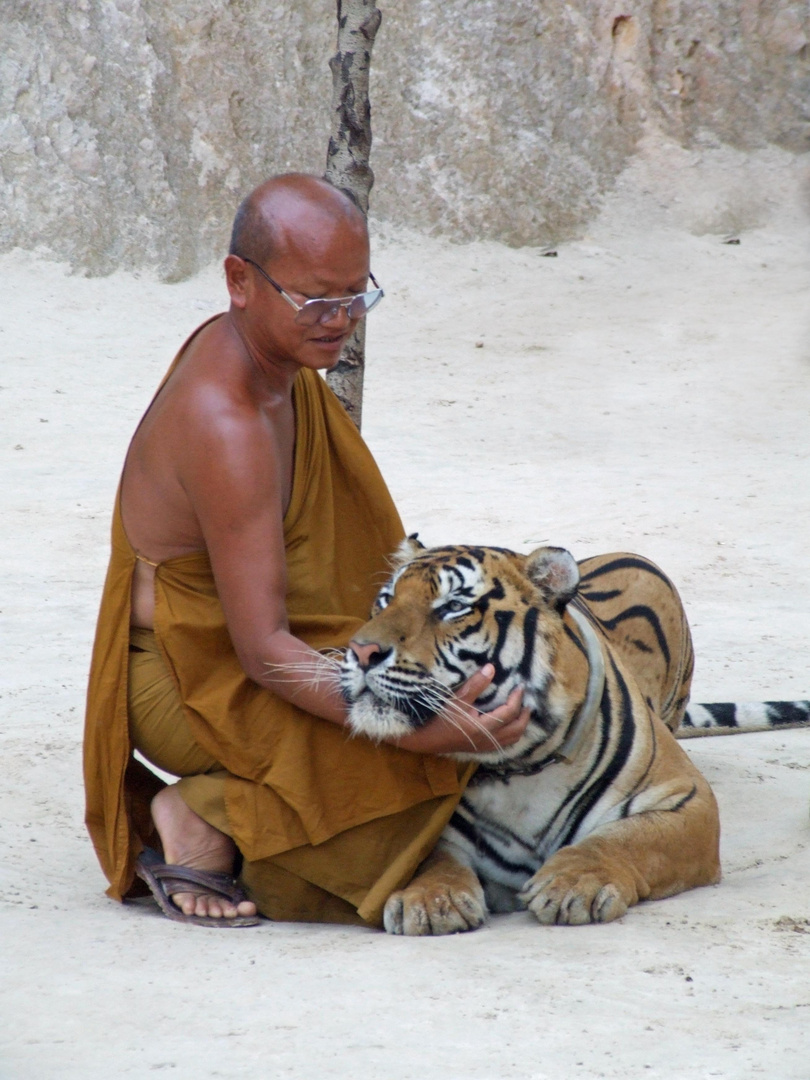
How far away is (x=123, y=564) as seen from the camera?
10.0 ft

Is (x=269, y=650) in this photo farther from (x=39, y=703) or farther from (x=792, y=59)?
(x=792, y=59)

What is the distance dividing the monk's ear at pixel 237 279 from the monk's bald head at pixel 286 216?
2 cm

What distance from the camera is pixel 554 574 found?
311 centimetres

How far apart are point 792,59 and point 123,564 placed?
14.1 metres

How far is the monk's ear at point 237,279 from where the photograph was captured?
291 cm

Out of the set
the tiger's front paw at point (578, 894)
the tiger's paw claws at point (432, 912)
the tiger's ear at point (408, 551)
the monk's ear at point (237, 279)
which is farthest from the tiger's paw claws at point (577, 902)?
the monk's ear at point (237, 279)

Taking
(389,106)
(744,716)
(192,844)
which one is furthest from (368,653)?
(389,106)

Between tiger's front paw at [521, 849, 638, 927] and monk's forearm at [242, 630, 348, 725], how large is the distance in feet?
1.82

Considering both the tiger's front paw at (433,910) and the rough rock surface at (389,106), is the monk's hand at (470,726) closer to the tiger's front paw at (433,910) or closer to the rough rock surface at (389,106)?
the tiger's front paw at (433,910)

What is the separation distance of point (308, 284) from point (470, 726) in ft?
3.31

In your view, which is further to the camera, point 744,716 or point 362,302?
point 744,716

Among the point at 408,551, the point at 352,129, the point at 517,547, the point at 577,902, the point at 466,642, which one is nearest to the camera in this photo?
the point at 577,902

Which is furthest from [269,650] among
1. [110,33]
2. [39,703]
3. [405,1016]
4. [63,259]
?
[110,33]

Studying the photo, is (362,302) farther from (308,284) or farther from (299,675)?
(299,675)
